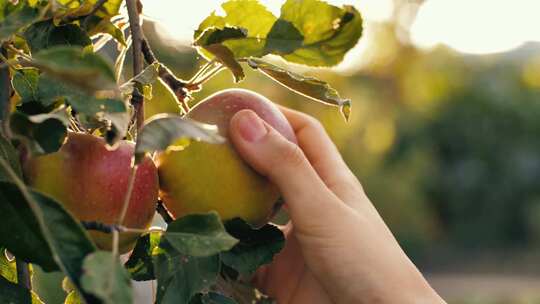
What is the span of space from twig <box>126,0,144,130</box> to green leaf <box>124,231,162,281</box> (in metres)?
0.09

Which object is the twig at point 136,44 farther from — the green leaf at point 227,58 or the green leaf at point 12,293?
Result: the green leaf at point 12,293

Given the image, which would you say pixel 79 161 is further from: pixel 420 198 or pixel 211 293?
pixel 420 198

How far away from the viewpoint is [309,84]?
710 millimetres

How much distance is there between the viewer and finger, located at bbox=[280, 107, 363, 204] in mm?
973

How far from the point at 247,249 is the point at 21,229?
0.71 feet

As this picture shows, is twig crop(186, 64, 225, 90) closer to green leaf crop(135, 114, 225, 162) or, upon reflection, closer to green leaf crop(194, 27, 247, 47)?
green leaf crop(194, 27, 247, 47)

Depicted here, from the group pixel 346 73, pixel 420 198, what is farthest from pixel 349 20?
pixel 346 73

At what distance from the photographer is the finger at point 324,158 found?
97cm

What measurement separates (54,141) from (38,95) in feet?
0.24

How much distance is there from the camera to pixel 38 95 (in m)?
0.57

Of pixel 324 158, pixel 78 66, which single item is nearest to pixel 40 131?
pixel 78 66

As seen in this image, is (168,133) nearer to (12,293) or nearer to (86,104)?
(86,104)

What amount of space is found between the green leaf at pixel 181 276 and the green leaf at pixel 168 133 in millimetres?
139

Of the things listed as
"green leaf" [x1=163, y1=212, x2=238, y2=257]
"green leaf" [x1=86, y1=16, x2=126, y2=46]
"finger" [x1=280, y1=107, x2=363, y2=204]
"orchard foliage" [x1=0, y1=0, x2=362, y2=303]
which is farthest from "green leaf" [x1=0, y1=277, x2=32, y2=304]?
"finger" [x1=280, y1=107, x2=363, y2=204]
